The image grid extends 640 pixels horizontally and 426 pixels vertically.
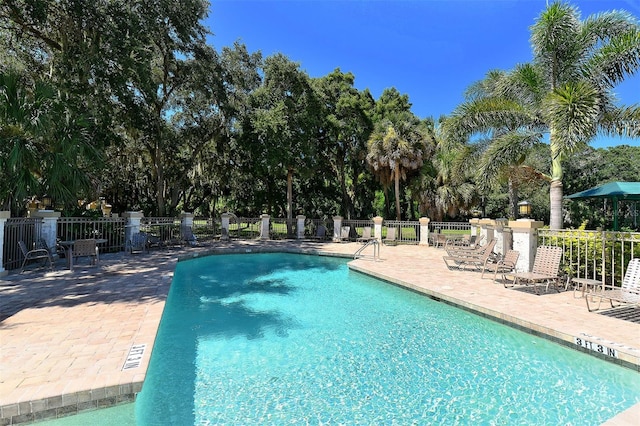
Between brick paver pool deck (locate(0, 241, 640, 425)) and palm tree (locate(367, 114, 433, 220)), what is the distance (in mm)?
10161

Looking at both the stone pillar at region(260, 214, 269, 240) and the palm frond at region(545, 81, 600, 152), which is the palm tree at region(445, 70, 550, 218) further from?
the stone pillar at region(260, 214, 269, 240)

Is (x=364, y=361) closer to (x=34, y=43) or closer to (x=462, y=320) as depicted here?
(x=462, y=320)

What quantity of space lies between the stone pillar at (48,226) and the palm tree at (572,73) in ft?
45.1

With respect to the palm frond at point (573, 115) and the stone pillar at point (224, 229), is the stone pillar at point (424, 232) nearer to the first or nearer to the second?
the palm frond at point (573, 115)

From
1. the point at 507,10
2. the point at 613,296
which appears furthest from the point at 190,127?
the point at 613,296

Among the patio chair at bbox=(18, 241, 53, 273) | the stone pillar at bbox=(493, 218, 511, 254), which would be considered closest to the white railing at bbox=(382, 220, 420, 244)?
the stone pillar at bbox=(493, 218, 511, 254)

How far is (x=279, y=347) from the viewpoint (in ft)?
17.2

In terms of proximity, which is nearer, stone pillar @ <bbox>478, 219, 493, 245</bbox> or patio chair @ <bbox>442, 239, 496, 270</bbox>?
patio chair @ <bbox>442, 239, 496, 270</bbox>

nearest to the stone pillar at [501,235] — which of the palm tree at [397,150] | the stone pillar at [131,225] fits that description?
the palm tree at [397,150]

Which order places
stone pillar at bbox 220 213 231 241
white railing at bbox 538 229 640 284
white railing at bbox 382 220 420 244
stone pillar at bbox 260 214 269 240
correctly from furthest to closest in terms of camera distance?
1. stone pillar at bbox 260 214 269 240
2. white railing at bbox 382 220 420 244
3. stone pillar at bbox 220 213 231 241
4. white railing at bbox 538 229 640 284

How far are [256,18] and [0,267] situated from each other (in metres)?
12.7

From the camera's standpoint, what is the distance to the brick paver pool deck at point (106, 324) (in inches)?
126

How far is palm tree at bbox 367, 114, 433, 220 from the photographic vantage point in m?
19.3

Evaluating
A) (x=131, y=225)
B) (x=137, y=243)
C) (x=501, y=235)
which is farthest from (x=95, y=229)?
(x=501, y=235)
